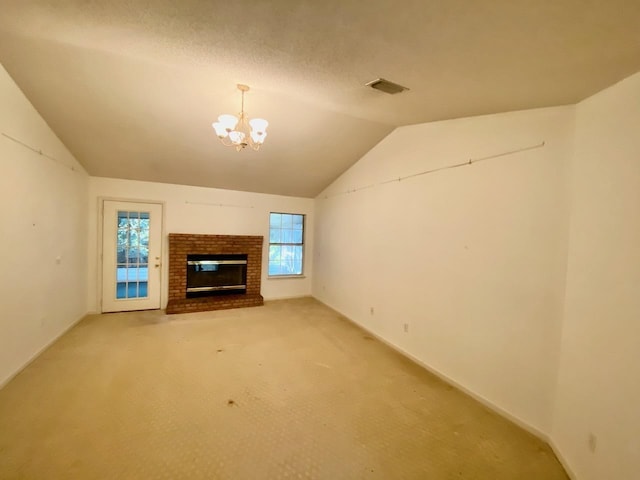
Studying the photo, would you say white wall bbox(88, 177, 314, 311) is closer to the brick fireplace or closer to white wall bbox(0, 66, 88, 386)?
the brick fireplace

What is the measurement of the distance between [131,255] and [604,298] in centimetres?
589

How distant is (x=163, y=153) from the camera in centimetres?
378

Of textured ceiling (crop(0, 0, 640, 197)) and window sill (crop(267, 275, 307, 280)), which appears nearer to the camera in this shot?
textured ceiling (crop(0, 0, 640, 197))

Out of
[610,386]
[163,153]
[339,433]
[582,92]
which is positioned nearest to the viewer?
[610,386]

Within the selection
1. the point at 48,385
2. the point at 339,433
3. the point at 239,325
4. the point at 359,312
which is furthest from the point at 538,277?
the point at 48,385

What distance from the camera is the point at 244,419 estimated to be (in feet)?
6.72

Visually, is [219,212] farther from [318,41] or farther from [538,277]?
[538,277]

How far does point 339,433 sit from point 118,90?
3.69 meters

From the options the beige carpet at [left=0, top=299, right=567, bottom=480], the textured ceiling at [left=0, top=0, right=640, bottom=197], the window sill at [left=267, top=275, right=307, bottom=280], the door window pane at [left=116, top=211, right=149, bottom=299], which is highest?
the textured ceiling at [left=0, top=0, right=640, bottom=197]

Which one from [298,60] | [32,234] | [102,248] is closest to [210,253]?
[102,248]

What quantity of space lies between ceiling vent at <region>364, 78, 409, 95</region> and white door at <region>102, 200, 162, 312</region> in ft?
14.2

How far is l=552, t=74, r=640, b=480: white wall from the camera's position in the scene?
1.35 meters

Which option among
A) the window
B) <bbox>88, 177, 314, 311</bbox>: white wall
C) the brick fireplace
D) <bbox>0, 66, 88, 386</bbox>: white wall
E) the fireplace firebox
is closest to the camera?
<bbox>0, 66, 88, 386</bbox>: white wall

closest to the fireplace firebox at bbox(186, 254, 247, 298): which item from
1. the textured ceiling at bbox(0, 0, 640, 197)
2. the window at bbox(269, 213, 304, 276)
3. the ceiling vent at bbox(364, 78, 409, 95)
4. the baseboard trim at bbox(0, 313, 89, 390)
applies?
the window at bbox(269, 213, 304, 276)
